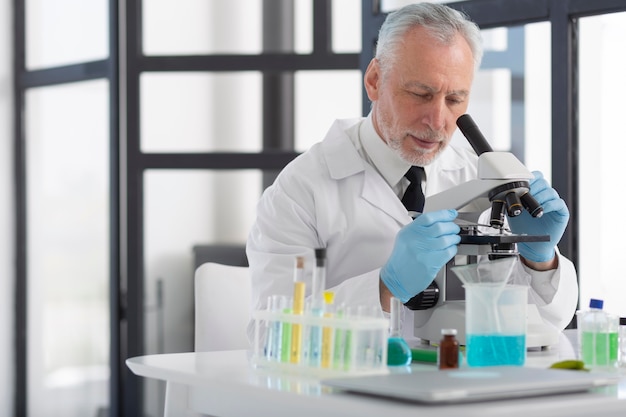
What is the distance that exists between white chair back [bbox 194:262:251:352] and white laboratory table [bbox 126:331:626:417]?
17.6 inches

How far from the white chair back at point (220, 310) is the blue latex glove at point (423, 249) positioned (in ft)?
1.75

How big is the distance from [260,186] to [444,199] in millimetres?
2751

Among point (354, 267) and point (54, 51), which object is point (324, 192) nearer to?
point (354, 267)

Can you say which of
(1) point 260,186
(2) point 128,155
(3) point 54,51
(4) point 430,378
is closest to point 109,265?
(2) point 128,155

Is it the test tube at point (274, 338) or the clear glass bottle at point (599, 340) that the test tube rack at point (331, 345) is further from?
the clear glass bottle at point (599, 340)

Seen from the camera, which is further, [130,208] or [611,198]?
[130,208]

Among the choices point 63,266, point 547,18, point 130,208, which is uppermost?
point 547,18

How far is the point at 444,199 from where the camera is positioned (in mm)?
1690

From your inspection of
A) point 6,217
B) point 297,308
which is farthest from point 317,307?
point 6,217

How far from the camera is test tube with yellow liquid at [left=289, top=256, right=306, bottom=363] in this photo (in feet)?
4.52

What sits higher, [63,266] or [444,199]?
[444,199]

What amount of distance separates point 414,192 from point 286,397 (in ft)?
3.44

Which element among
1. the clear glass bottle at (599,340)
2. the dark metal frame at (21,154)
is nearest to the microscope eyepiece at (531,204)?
the clear glass bottle at (599,340)

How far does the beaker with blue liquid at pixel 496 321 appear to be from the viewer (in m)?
1.38
